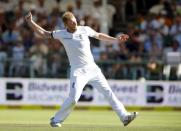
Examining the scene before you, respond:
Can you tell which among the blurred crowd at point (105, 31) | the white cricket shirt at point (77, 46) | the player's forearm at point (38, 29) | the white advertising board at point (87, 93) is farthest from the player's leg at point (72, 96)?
the white advertising board at point (87, 93)

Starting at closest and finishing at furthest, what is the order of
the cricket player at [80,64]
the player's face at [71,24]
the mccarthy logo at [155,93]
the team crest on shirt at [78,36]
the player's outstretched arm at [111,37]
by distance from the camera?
the player's face at [71,24] → the cricket player at [80,64] → the team crest on shirt at [78,36] → the player's outstretched arm at [111,37] → the mccarthy logo at [155,93]

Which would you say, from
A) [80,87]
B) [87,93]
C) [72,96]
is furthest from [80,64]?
[87,93]

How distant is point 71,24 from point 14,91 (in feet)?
35.9

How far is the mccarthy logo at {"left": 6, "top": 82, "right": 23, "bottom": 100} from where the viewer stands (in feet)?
83.3

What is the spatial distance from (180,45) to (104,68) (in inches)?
120

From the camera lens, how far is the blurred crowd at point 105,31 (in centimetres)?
2538

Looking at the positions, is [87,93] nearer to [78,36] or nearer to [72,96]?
[78,36]

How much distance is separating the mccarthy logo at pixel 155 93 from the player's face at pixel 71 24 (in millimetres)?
11196

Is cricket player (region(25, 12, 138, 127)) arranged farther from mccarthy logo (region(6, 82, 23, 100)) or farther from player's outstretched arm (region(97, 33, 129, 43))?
mccarthy logo (region(6, 82, 23, 100))

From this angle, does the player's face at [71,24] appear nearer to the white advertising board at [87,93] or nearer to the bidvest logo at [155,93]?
the white advertising board at [87,93]

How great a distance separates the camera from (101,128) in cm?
1512

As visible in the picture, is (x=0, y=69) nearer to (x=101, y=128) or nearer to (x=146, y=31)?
(x=146, y=31)

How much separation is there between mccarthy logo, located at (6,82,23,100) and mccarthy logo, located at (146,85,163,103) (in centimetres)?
423

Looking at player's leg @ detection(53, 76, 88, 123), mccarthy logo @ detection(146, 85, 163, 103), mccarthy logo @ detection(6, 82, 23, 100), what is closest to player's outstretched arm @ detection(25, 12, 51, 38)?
player's leg @ detection(53, 76, 88, 123)
